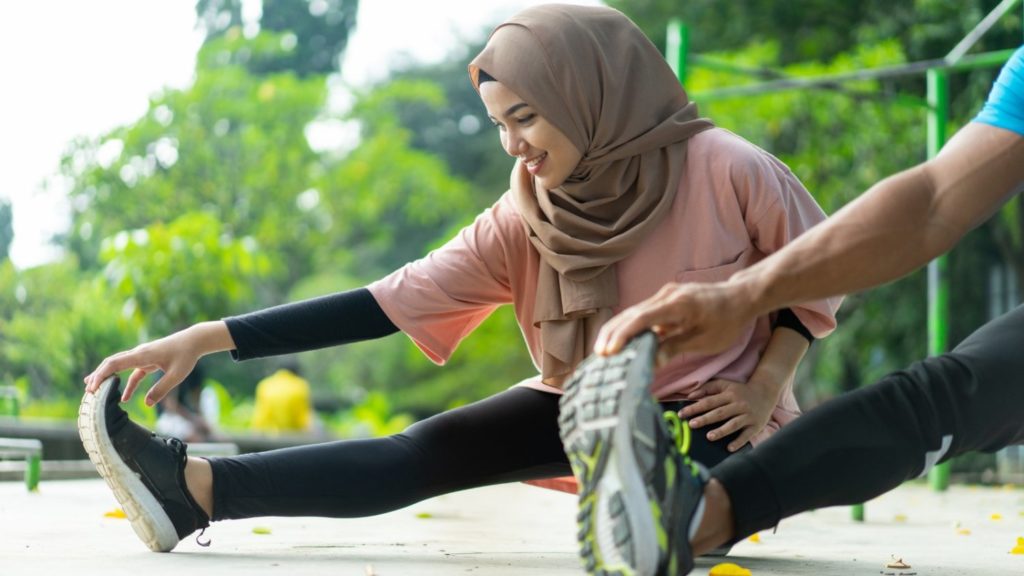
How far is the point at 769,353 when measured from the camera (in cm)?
294

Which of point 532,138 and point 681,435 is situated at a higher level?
point 532,138

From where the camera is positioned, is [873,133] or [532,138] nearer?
[532,138]

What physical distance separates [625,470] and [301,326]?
1236mm

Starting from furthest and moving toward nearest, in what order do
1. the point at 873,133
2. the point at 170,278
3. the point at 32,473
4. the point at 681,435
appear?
the point at 873,133 → the point at 170,278 → the point at 32,473 → the point at 681,435

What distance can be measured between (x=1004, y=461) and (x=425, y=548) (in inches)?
391

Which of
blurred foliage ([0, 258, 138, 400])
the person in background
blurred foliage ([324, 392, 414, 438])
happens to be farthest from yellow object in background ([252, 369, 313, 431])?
blurred foliage ([324, 392, 414, 438])

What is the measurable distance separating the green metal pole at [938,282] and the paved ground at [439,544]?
81.3 inches

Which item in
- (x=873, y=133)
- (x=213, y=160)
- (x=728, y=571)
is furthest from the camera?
(x=213, y=160)

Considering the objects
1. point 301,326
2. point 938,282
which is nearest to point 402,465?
point 301,326

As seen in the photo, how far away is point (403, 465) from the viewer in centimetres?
307

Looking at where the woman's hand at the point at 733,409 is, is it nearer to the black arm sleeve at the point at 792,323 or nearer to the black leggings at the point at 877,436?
the black arm sleeve at the point at 792,323

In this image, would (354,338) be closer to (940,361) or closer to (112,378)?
(112,378)

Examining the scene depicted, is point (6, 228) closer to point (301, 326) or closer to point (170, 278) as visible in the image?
point (170, 278)

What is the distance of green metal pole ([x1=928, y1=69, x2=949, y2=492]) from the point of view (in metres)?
7.74
